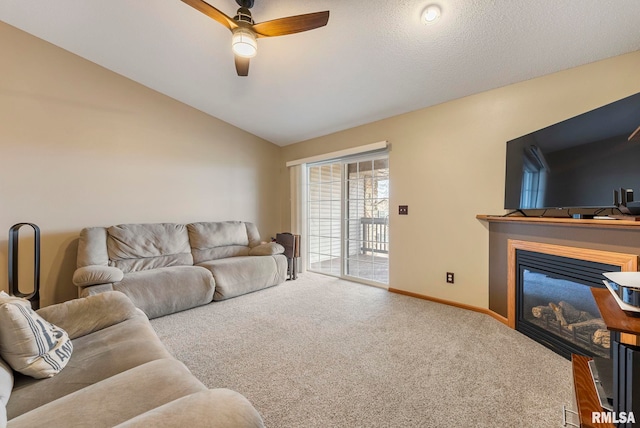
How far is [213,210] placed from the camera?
4.18 metres

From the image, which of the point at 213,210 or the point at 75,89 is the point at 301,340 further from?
the point at 75,89

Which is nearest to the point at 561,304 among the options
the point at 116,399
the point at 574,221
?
the point at 574,221

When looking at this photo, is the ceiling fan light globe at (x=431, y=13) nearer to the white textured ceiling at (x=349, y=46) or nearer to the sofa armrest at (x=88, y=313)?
the white textured ceiling at (x=349, y=46)

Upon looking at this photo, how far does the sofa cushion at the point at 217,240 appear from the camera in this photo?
3.65 m

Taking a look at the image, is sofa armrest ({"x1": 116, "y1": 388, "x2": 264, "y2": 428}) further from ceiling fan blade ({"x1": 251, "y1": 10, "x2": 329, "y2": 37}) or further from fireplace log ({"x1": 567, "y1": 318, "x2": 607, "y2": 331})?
fireplace log ({"x1": 567, "y1": 318, "x2": 607, "y2": 331})

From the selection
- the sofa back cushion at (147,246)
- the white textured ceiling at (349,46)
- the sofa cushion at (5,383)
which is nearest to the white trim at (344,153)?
the white textured ceiling at (349,46)

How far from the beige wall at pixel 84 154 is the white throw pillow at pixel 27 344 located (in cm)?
226

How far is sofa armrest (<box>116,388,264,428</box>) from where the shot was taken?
0.69 meters

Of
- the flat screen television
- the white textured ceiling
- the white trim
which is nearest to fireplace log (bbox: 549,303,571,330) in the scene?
the flat screen television

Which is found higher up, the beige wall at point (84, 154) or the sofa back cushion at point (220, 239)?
the beige wall at point (84, 154)

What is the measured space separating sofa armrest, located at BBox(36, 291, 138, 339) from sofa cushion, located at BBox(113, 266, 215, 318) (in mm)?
873

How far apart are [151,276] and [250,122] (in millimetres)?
2675

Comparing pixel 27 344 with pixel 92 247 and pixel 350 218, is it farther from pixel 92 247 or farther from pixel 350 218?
pixel 350 218

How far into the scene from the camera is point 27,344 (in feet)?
3.56
